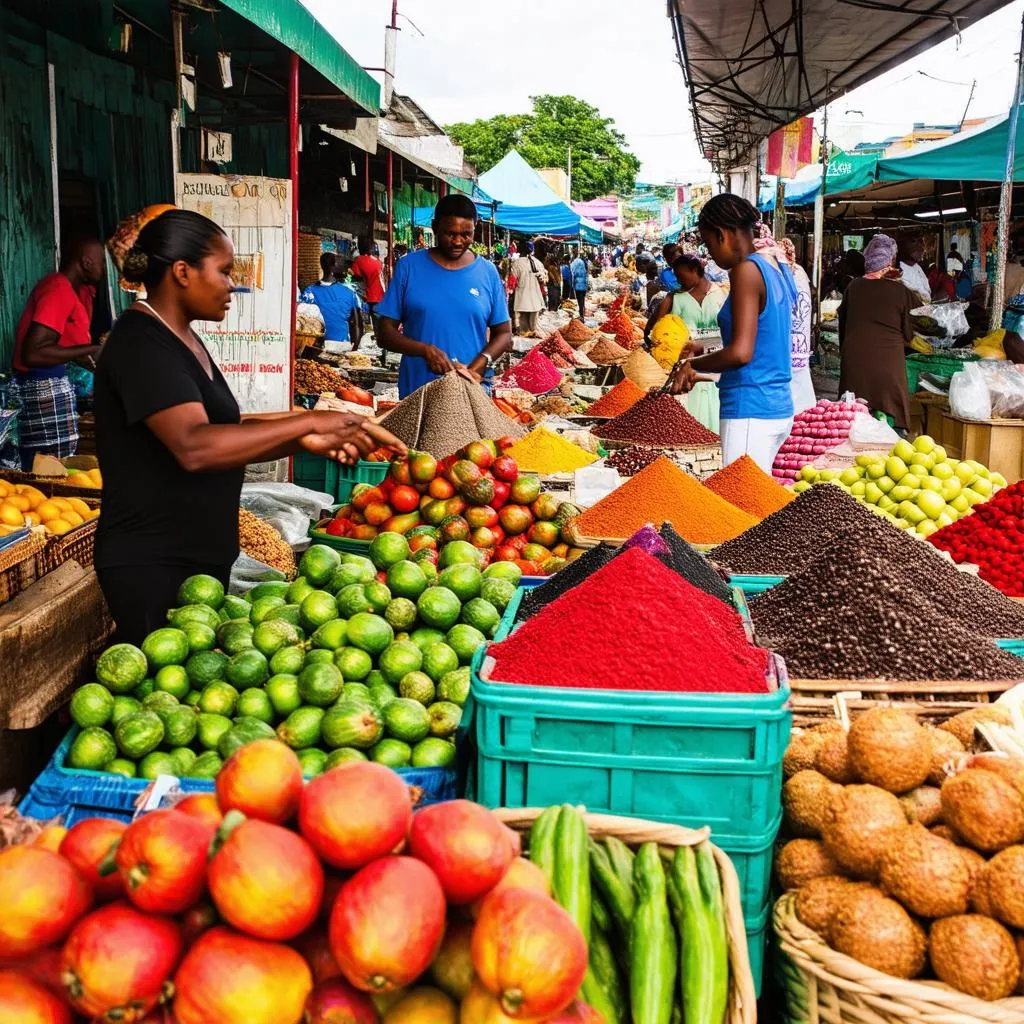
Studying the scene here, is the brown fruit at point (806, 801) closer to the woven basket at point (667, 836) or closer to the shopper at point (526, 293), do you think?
the woven basket at point (667, 836)

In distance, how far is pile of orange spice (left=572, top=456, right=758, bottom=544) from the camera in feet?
13.4

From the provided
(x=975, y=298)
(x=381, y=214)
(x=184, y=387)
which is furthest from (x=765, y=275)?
(x=381, y=214)

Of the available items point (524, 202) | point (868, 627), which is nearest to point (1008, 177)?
point (868, 627)

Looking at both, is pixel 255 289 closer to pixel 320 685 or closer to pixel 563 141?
pixel 320 685

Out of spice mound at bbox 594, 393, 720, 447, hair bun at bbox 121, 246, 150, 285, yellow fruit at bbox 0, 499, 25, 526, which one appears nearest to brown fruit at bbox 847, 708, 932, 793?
hair bun at bbox 121, 246, 150, 285

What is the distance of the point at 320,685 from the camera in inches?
Answer: 97.7

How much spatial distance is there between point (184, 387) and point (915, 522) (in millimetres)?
3881

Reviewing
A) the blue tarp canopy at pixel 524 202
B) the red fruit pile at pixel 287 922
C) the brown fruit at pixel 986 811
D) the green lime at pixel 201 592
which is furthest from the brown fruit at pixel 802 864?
the blue tarp canopy at pixel 524 202

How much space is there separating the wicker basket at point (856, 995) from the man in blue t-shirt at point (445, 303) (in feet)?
12.8

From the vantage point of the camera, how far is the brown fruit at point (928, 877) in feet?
6.38

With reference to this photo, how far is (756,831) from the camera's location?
2076mm

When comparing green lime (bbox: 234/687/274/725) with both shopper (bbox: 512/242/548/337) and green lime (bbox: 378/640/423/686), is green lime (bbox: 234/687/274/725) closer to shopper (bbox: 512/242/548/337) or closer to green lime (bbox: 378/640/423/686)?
green lime (bbox: 378/640/423/686)

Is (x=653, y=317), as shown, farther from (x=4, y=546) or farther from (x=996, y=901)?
(x=996, y=901)

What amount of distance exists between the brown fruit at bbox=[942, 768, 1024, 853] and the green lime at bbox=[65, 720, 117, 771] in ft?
6.10
